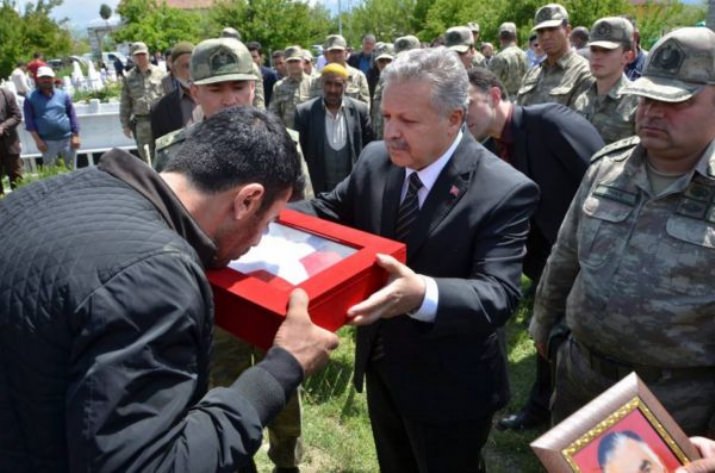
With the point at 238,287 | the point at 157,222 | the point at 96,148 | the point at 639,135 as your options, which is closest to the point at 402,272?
the point at 238,287

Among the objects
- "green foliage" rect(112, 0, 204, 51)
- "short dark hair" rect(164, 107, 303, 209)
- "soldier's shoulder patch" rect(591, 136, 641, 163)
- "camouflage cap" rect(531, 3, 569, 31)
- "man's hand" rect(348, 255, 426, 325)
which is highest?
"short dark hair" rect(164, 107, 303, 209)

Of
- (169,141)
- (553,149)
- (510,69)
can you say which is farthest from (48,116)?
(553,149)

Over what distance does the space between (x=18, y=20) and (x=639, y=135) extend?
25.2 m

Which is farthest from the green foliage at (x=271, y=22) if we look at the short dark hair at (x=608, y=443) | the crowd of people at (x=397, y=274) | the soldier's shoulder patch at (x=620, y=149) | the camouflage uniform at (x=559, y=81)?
the short dark hair at (x=608, y=443)

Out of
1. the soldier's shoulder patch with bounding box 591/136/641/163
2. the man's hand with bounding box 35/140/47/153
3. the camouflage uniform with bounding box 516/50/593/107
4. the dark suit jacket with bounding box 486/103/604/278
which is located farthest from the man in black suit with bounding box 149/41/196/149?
the man's hand with bounding box 35/140/47/153

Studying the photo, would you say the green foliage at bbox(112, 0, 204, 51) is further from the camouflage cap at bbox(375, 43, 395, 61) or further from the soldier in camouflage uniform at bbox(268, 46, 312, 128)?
the soldier in camouflage uniform at bbox(268, 46, 312, 128)

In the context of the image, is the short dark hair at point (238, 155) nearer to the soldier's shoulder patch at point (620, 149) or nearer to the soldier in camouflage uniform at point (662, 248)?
the soldier in camouflage uniform at point (662, 248)

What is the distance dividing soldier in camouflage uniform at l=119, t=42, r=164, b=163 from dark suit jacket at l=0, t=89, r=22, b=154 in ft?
6.99

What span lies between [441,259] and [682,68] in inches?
46.1

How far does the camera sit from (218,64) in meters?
3.56

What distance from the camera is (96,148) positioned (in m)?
12.5

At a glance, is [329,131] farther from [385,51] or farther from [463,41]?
[385,51]

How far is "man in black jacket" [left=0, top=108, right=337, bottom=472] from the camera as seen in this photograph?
48.4 inches

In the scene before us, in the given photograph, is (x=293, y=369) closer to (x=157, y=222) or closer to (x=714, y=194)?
(x=157, y=222)
